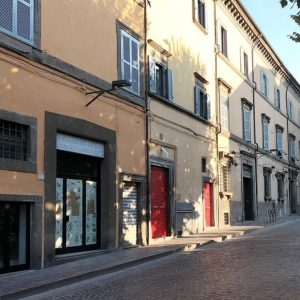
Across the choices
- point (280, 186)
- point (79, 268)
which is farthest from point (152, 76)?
point (280, 186)

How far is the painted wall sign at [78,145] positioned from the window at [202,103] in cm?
927

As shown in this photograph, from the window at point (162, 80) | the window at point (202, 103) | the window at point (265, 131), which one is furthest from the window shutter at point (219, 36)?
the window at point (265, 131)

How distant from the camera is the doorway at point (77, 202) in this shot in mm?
13422

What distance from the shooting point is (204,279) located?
10.3 metres

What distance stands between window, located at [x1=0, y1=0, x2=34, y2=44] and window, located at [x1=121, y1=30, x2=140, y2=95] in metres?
4.67

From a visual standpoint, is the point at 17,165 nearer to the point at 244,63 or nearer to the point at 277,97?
the point at 244,63

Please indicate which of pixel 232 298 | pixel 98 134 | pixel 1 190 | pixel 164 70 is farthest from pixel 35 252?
pixel 164 70

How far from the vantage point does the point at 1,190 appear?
35.3ft

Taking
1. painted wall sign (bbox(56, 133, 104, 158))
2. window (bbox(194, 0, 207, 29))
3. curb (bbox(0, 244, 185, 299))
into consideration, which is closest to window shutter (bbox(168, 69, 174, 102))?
window (bbox(194, 0, 207, 29))

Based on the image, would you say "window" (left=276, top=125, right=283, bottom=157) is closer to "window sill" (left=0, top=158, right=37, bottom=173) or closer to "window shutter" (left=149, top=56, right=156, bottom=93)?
"window shutter" (left=149, top=56, right=156, bottom=93)

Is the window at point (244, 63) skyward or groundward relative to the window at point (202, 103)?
skyward

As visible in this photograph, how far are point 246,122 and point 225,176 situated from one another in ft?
A: 19.6

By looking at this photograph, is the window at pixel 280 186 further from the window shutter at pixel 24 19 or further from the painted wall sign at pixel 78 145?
the window shutter at pixel 24 19

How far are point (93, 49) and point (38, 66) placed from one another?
115 inches
